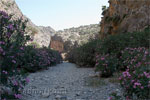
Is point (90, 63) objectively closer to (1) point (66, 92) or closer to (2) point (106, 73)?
(2) point (106, 73)

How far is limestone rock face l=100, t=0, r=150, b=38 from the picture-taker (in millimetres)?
10484

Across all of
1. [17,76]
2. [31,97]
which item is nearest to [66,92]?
[31,97]

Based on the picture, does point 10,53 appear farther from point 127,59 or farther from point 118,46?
point 118,46

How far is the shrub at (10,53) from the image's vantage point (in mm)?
3568

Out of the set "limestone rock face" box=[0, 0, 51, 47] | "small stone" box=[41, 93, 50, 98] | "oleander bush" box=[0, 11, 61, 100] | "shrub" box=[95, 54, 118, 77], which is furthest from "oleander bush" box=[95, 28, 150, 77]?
"limestone rock face" box=[0, 0, 51, 47]

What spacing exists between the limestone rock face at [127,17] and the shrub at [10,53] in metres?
7.62

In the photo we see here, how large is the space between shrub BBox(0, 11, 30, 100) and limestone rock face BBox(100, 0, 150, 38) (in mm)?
7616

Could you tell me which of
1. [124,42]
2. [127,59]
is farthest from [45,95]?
[124,42]

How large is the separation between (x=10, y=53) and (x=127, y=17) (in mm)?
9158

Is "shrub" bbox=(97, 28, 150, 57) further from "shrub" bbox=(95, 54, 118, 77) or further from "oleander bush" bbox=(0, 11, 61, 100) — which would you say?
"oleander bush" bbox=(0, 11, 61, 100)

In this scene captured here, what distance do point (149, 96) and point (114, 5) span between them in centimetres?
1135

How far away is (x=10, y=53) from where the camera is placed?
3.63 m

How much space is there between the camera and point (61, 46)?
41.4m

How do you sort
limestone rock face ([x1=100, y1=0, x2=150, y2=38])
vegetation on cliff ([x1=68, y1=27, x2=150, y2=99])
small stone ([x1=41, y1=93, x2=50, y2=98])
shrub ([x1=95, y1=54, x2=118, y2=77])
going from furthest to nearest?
limestone rock face ([x1=100, y1=0, x2=150, y2=38]) < shrub ([x1=95, y1=54, x2=118, y2=77]) < small stone ([x1=41, y1=93, x2=50, y2=98]) < vegetation on cliff ([x1=68, y1=27, x2=150, y2=99])
